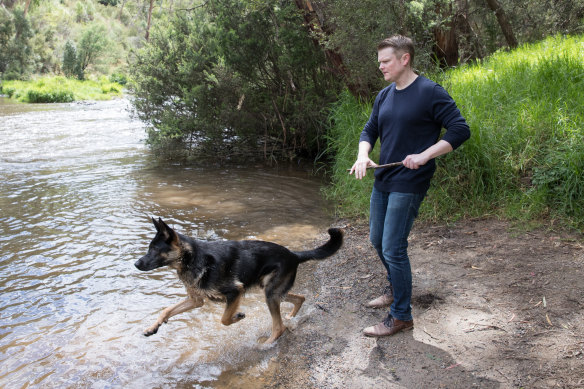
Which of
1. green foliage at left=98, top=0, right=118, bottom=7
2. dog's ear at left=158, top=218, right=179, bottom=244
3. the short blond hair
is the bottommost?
dog's ear at left=158, top=218, right=179, bottom=244

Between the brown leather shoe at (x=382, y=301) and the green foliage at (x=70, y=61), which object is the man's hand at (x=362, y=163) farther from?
the green foliage at (x=70, y=61)

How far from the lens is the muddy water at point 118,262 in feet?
12.9

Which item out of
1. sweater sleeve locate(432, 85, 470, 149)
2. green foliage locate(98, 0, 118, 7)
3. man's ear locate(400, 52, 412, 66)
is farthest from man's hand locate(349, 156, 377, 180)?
green foliage locate(98, 0, 118, 7)

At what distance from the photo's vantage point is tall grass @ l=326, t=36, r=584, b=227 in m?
5.52

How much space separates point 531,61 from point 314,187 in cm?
489

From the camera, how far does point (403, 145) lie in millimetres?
3549

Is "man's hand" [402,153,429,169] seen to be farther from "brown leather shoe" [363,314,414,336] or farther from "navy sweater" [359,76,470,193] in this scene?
"brown leather shoe" [363,314,414,336]

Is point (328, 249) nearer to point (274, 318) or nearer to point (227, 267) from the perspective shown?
point (274, 318)

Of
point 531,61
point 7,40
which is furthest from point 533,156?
point 7,40

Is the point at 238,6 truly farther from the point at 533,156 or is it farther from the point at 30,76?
the point at 30,76

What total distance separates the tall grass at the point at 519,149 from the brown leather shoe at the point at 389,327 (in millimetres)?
2713

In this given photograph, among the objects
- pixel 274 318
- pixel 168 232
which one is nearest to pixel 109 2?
pixel 168 232

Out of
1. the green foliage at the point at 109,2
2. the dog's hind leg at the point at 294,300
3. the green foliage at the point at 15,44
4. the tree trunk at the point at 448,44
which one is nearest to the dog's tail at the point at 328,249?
the dog's hind leg at the point at 294,300

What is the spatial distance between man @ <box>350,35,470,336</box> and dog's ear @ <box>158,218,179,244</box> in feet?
5.64
